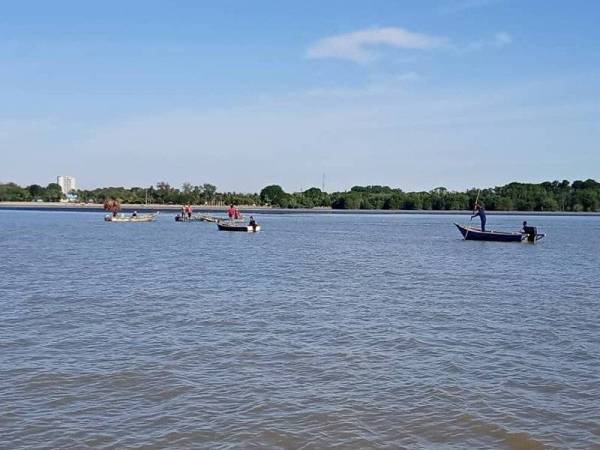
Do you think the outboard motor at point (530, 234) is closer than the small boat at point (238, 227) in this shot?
Yes

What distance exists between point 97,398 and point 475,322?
10.8 metres

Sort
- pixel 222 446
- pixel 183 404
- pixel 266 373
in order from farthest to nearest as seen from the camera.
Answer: pixel 266 373
pixel 183 404
pixel 222 446

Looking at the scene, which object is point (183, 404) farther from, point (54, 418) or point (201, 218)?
point (201, 218)

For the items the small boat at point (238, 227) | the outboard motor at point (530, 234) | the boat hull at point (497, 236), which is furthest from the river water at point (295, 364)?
the small boat at point (238, 227)

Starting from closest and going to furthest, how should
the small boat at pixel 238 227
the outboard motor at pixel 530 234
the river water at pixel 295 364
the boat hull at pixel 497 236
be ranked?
1. the river water at pixel 295 364
2. the boat hull at pixel 497 236
3. the outboard motor at pixel 530 234
4. the small boat at pixel 238 227

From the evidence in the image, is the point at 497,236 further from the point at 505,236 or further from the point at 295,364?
the point at 295,364

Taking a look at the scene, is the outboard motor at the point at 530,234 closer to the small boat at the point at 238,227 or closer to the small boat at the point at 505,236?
the small boat at the point at 505,236

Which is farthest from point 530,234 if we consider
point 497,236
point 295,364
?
point 295,364

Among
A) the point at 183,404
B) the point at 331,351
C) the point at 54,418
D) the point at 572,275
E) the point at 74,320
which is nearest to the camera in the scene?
the point at 54,418

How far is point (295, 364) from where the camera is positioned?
1353 cm

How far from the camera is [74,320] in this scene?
17844mm

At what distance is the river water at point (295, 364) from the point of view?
32.4ft

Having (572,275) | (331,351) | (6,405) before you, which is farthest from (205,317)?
(572,275)

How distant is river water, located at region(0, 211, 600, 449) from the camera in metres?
9.88
